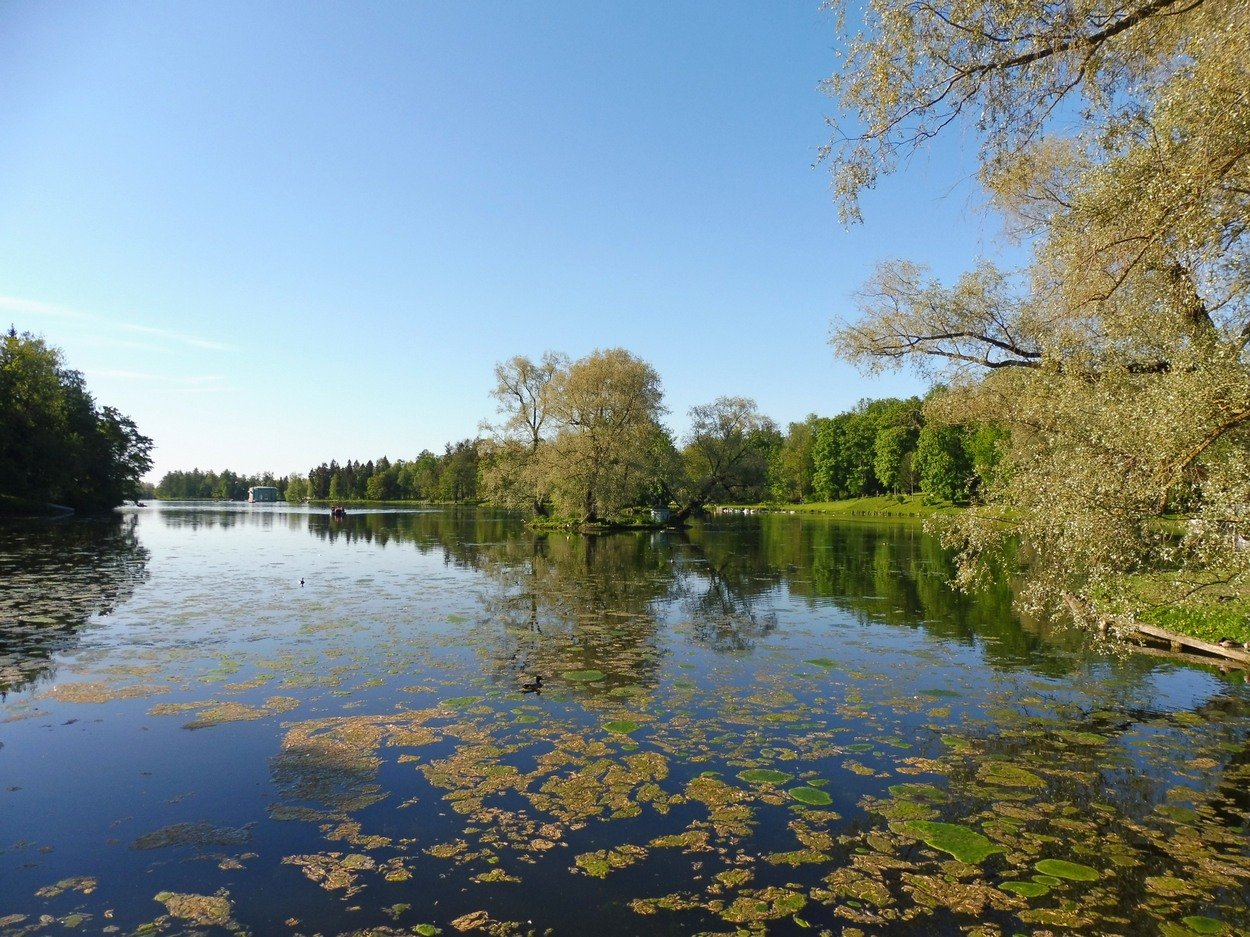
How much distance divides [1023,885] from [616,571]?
2452 centimetres

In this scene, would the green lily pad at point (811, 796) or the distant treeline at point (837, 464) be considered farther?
the distant treeline at point (837, 464)

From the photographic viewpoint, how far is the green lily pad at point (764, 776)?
8281 mm

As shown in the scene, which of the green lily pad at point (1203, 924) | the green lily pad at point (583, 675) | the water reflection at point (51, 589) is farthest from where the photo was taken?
the water reflection at point (51, 589)

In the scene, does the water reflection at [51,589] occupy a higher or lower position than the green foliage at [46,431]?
lower

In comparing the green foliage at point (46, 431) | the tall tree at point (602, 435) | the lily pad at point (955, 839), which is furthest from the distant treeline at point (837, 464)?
the green foliage at point (46, 431)

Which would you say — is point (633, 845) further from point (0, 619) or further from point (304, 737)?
point (0, 619)

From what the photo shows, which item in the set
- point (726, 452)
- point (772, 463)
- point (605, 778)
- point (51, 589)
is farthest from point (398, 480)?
point (605, 778)

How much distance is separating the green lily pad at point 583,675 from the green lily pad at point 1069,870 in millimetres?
7466

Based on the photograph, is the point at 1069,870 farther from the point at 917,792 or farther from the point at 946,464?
the point at 946,464

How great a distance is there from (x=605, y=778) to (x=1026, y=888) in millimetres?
4186

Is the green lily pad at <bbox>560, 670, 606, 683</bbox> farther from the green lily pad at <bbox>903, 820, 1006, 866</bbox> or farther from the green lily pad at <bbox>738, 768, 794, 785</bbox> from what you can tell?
the green lily pad at <bbox>903, 820, 1006, 866</bbox>

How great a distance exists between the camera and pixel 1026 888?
6.06 meters

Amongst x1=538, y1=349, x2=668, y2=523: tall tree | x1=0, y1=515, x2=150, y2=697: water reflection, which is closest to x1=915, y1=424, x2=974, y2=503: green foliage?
x1=538, y1=349, x2=668, y2=523: tall tree

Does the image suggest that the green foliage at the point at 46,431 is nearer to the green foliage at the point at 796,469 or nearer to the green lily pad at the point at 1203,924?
the green lily pad at the point at 1203,924
